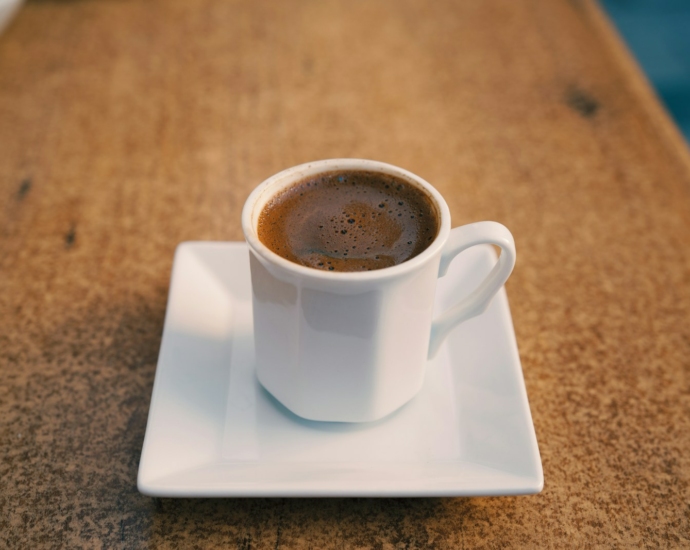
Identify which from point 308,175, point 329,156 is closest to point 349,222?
point 308,175

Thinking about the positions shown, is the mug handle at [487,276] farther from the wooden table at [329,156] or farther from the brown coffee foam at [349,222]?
the wooden table at [329,156]

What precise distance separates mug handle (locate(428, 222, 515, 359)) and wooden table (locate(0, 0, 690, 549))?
0.14 metres

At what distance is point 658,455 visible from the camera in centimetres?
59

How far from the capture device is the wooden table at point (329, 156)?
21.0 inches

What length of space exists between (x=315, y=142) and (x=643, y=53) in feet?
5.56

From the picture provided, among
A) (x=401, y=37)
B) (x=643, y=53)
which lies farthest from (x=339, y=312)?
(x=643, y=53)

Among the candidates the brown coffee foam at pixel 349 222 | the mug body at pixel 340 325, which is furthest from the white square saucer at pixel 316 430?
the brown coffee foam at pixel 349 222

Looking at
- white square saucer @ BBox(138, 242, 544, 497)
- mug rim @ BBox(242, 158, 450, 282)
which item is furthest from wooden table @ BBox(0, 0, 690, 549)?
mug rim @ BBox(242, 158, 450, 282)

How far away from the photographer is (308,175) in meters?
0.57

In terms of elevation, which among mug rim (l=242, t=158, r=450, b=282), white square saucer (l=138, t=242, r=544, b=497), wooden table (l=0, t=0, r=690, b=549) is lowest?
wooden table (l=0, t=0, r=690, b=549)

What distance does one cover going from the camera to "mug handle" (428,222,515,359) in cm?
51

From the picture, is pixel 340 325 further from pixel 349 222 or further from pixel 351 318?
pixel 349 222

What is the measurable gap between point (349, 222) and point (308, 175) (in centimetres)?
6

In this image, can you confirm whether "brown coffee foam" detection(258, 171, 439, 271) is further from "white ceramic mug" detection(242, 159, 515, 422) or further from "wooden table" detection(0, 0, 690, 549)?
"wooden table" detection(0, 0, 690, 549)
